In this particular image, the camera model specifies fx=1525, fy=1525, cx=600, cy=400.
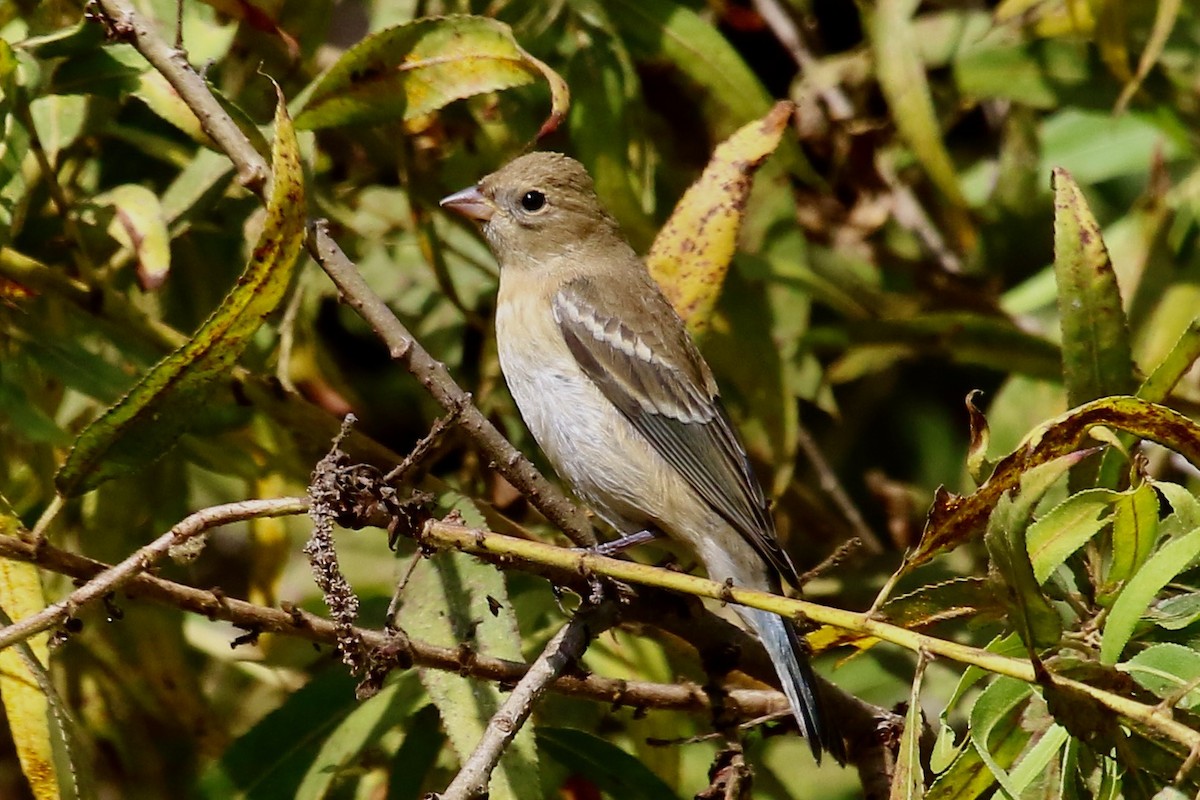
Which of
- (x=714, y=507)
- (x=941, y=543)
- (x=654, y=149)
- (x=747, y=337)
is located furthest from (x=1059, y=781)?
(x=654, y=149)

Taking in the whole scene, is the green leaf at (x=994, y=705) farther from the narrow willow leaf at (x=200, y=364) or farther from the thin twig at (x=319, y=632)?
the narrow willow leaf at (x=200, y=364)

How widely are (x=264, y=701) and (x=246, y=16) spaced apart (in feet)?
6.31

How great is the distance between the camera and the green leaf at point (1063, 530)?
2.21 metres

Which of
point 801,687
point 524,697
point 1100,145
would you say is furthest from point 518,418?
point 1100,145

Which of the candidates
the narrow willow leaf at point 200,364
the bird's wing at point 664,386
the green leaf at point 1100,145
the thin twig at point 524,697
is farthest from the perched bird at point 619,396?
the green leaf at point 1100,145

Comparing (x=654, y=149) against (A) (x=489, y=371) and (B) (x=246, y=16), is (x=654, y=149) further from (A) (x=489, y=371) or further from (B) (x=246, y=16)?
(B) (x=246, y=16)

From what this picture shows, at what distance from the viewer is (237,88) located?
3695 millimetres

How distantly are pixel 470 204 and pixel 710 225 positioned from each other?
969 millimetres

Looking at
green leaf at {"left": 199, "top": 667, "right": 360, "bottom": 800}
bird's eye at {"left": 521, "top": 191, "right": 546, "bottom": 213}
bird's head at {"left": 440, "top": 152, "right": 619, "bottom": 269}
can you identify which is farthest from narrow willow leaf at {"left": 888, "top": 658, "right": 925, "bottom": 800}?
bird's eye at {"left": 521, "top": 191, "right": 546, "bottom": 213}

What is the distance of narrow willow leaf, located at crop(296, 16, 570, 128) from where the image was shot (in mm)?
2867

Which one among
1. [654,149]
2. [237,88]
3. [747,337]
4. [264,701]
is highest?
[237,88]

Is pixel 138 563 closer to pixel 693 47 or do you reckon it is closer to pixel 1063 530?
pixel 1063 530

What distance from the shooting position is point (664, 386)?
3.81 m

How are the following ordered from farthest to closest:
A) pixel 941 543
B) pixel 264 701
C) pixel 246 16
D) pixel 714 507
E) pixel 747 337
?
pixel 264 701
pixel 747 337
pixel 714 507
pixel 246 16
pixel 941 543
